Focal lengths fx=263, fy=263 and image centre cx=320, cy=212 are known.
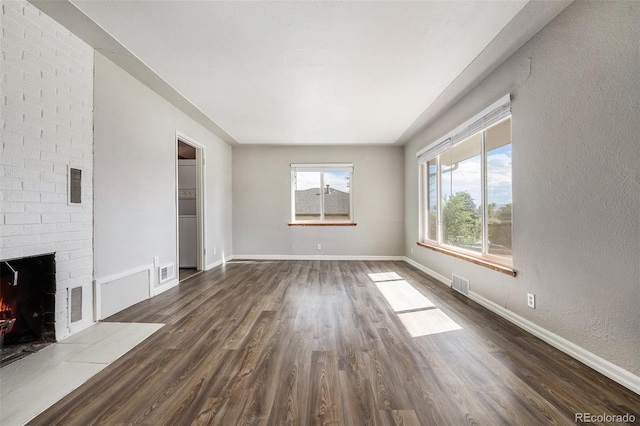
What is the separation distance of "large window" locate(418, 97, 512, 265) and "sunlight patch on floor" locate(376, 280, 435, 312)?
81 centimetres

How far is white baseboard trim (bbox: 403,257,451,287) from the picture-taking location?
12.1 feet

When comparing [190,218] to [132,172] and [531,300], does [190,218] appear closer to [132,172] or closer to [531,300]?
[132,172]

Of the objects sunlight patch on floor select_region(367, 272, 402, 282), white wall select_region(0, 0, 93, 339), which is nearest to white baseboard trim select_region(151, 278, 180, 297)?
white wall select_region(0, 0, 93, 339)

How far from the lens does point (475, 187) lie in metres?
3.17

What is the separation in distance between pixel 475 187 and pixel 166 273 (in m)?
4.07

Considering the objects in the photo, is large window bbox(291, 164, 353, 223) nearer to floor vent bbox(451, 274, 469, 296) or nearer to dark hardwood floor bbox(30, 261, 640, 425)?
floor vent bbox(451, 274, 469, 296)

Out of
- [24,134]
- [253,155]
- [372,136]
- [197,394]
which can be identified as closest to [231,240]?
[253,155]

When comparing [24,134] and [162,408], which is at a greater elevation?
[24,134]

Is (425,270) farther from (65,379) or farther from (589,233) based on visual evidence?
(65,379)

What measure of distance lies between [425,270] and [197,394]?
392cm

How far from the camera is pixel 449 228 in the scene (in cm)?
388
